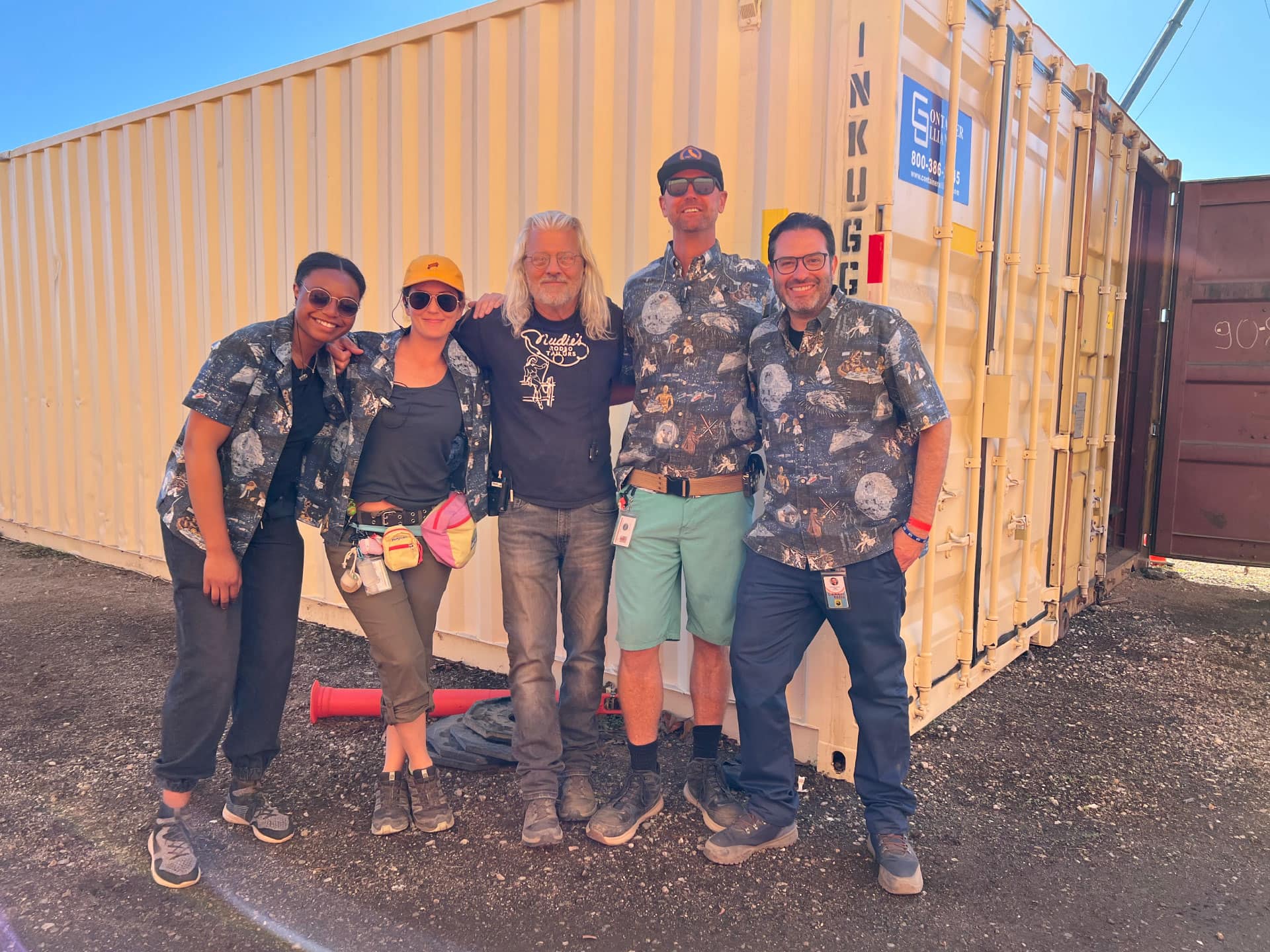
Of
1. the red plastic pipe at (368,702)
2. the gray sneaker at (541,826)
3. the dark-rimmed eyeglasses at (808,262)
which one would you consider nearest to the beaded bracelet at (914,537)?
the dark-rimmed eyeglasses at (808,262)

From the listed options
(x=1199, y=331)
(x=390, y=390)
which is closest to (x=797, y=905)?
(x=390, y=390)

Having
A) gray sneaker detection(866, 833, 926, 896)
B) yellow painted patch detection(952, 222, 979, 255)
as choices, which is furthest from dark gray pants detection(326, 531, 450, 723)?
yellow painted patch detection(952, 222, 979, 255)

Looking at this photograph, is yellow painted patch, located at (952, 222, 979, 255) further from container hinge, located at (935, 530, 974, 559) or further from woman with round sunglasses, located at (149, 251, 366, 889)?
woman with round sunglasses, located at (149, 251, 366, 889)

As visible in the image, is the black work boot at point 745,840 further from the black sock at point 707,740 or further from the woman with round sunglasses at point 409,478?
the woman with round sunglasses at point 409,478

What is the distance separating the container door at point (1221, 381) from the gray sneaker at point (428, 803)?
588 cm

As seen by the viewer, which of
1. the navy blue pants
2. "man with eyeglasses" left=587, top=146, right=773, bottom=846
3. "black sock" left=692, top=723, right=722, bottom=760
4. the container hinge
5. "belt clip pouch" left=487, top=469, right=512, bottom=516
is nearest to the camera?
the navy blue pants

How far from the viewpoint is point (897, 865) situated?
277cm

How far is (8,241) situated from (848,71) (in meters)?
7.64

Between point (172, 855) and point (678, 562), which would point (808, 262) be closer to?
point (678, 562)

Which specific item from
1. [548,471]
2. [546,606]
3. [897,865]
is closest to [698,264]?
[548,471]

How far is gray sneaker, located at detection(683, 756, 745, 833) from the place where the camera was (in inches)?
122

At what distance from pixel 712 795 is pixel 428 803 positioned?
3.21 ft

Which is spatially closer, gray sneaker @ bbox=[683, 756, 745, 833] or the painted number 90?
gray sneaker @ bbox=[683, 756, 745, 833]

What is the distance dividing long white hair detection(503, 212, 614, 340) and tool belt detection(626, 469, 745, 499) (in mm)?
517
